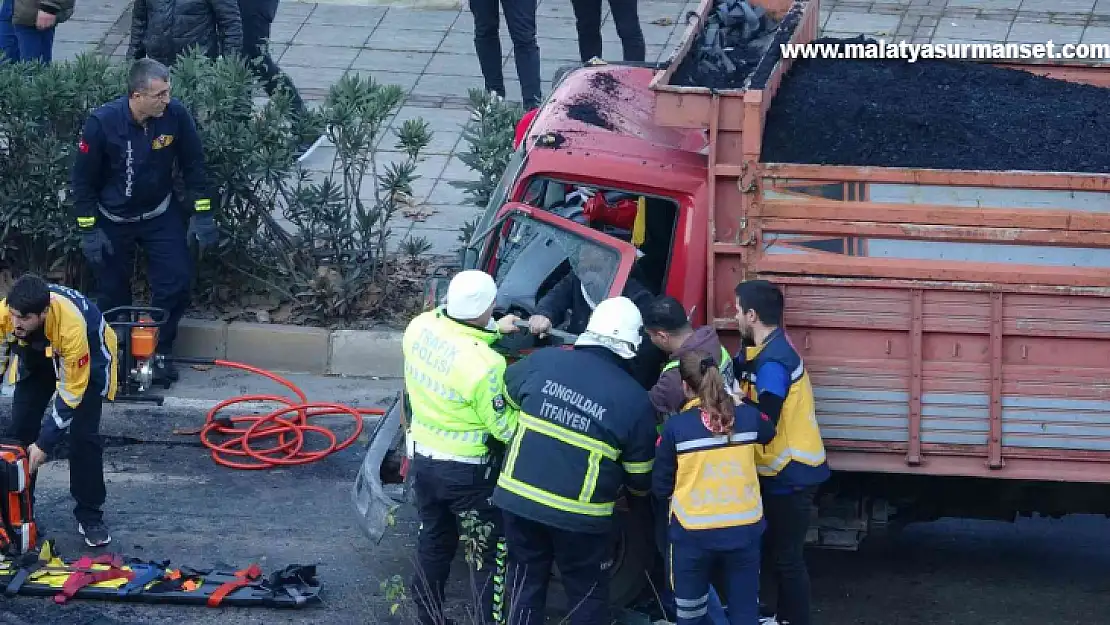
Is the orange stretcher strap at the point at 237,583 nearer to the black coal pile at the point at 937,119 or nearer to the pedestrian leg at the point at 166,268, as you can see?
the pedestrian leg at the point at 166,268

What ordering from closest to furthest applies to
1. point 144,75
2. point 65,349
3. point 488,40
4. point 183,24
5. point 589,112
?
1. point 65,349
2. point 589,112
3. point 144,75
4. point 183,24
5. point 488,40

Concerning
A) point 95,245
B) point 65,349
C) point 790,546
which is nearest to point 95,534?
point 65,349

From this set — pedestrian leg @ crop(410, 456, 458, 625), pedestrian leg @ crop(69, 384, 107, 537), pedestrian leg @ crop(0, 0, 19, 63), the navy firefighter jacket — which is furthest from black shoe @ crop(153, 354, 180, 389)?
pedestrian leg @ crop(0, 0, 19, 63)

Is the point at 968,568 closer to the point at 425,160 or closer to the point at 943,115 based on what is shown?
the point at 943,115

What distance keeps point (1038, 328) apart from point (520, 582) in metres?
2.37

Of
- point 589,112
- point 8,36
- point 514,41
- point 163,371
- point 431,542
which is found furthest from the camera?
point 8,36

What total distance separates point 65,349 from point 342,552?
5.23 feet

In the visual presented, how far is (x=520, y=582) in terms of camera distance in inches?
247

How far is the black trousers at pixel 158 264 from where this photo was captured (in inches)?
361

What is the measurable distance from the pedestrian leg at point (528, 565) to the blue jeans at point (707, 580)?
1.56ft

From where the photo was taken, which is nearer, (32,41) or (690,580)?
(690,580)

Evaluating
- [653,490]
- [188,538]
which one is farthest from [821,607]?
[188,538]

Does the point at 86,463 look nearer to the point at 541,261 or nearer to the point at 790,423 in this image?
the point at 541,261

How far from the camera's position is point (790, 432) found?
6203 millimetres
